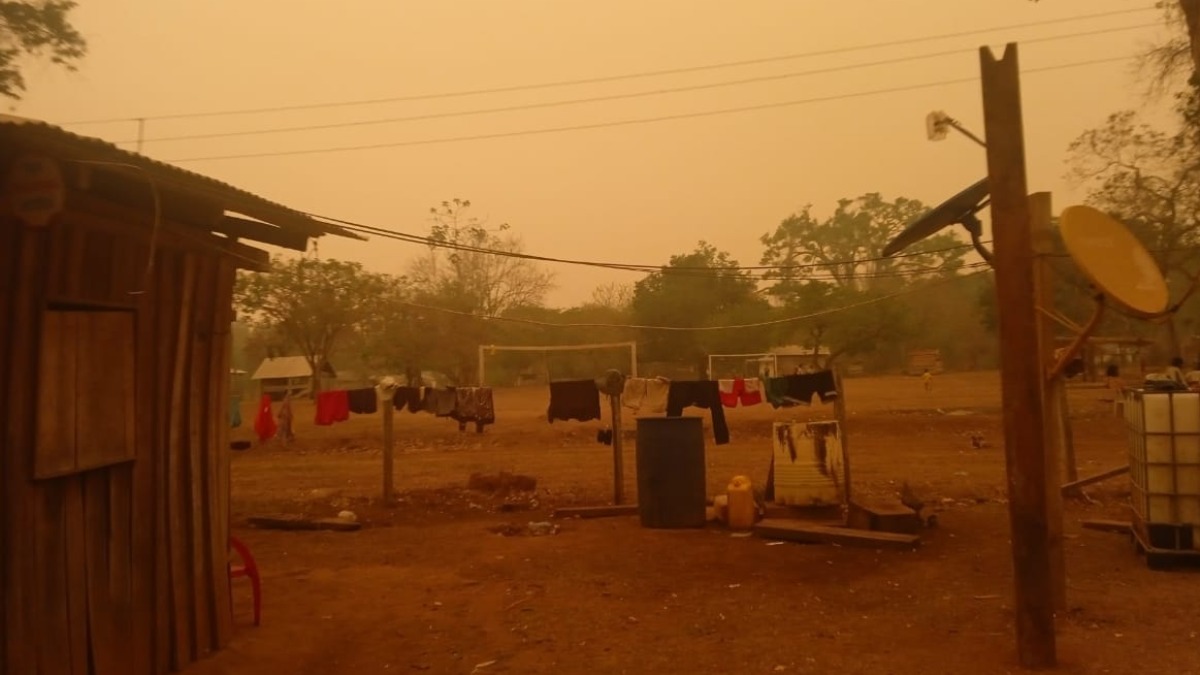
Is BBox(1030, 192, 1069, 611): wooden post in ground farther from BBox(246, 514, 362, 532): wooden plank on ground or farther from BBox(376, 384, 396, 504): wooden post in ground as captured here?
BBox(376, 384, 396, 504): wooden post in ground

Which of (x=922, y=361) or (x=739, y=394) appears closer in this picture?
(x=739, y=394)

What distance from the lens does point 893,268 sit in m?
56.9

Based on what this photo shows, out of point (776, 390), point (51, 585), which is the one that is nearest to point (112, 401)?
point (51, 585)

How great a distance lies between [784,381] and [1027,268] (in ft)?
26.3

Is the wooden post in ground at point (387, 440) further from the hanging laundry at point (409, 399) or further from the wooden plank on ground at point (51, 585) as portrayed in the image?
the wooden plank on ground at point (51, 585)

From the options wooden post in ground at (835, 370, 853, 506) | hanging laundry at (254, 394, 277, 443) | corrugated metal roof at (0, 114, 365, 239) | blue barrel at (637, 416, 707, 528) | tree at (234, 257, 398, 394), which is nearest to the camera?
corrugated metal roof at (0, 114, 365, 239)

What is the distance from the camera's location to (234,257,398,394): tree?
3656 cm

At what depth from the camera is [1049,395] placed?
6914 mm

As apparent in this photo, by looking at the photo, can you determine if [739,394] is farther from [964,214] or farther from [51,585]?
[51,585]

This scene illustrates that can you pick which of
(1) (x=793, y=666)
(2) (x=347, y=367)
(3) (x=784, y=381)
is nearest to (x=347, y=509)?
(3) (x=784, y=381)

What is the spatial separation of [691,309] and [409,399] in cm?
4061

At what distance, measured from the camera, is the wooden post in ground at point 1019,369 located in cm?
553

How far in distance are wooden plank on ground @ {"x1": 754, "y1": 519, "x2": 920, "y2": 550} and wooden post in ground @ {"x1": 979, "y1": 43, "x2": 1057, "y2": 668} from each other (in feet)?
12.1

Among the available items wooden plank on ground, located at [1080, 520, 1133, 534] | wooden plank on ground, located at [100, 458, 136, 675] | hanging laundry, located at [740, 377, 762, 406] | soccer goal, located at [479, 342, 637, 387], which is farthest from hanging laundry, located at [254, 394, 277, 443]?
soccer goal, located at [479, 342, 637, 387]
